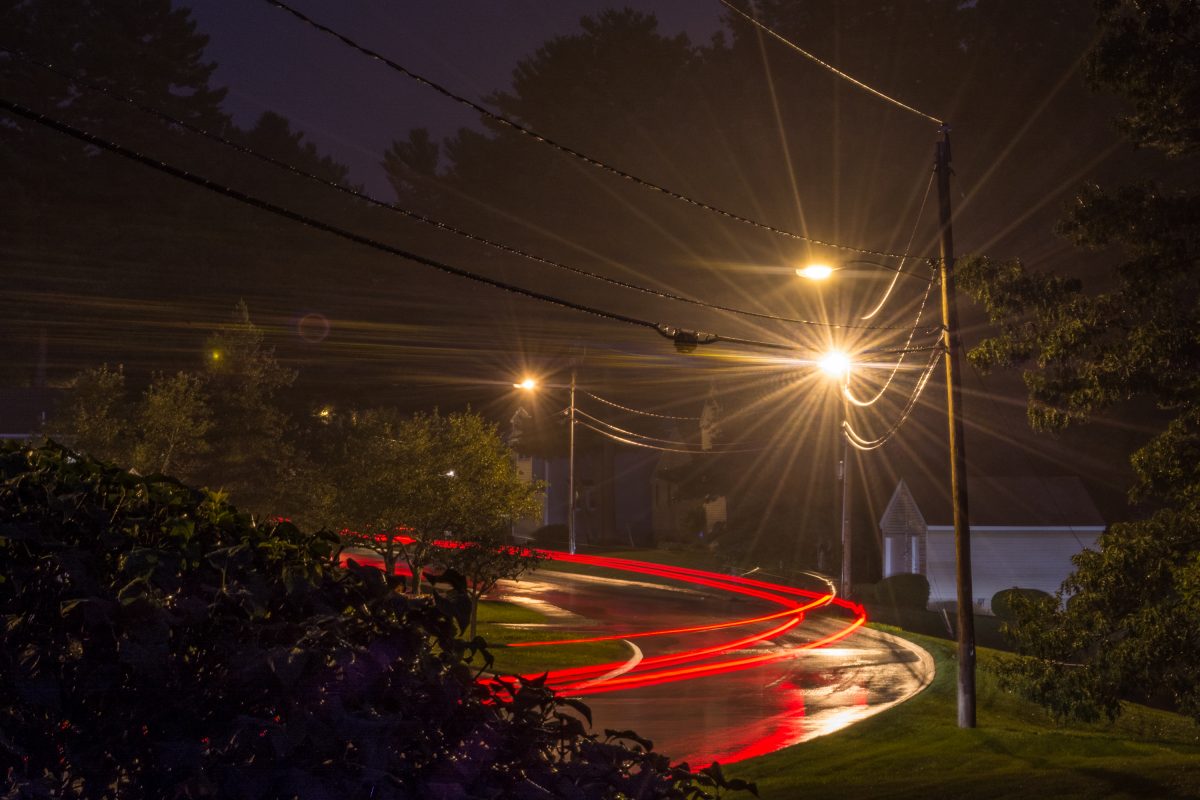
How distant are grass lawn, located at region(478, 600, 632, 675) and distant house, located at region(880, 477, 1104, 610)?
57.9 feet

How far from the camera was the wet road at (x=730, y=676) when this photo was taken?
21.8 m

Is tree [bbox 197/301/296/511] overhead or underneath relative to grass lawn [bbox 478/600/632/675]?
overhead

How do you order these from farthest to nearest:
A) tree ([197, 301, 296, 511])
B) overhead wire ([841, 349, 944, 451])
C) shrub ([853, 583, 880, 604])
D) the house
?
the house → tree ([197, 301, 296, 511]) → shrub ([853, 583, 880, 604]) → overhead wire ([841, 349, 944, 451])

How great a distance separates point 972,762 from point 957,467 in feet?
18.2

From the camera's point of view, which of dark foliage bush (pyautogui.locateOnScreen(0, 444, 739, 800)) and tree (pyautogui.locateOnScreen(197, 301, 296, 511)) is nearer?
dark foliage bush (pyautogui.locateOnScreen(0, 444, 739, 800))

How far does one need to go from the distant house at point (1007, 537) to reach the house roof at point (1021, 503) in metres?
0.04

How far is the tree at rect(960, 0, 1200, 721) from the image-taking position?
1577cm

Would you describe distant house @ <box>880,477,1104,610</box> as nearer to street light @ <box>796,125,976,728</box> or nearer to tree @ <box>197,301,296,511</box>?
tree @ <box>197,301,296,511</box>

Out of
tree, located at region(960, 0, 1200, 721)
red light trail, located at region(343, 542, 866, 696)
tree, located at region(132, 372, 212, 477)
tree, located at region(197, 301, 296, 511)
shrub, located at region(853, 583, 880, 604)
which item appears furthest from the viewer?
tree, located at region(197, 301, 296, 511)

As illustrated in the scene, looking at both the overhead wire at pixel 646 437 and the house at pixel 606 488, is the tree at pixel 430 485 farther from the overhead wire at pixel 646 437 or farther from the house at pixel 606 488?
the house at pixel 606 488

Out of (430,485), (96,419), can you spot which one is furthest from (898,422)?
(96,419)

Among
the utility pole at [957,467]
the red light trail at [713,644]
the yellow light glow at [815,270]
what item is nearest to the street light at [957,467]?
the utility pole at [957,467]

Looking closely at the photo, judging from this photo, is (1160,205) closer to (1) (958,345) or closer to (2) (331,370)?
(1) (958,345)

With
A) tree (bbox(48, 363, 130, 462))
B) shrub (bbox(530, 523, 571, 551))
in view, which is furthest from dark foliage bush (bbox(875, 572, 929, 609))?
tree (bbox(48, 363, 130, 462))
